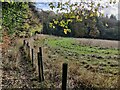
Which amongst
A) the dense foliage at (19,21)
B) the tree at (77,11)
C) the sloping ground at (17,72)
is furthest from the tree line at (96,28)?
the sloping ground at (17,72)

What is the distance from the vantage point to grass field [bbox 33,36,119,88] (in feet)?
12.7

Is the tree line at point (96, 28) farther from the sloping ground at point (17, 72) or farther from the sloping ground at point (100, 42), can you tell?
the sloping ground at point (17, 72)

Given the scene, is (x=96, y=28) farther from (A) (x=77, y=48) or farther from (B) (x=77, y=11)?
(B) (x=77, y=11)

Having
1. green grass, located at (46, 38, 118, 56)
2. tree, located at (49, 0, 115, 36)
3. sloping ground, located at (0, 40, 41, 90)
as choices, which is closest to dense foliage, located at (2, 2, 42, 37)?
sloping ground, located at (0, 40, 41, 90)

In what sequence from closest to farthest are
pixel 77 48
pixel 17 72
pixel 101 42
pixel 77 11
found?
pixel 77 11
pixel 101 42
pixel 77 48
pixel 17 72

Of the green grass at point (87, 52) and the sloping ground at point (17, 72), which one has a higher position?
the green grass at point (87, 52)

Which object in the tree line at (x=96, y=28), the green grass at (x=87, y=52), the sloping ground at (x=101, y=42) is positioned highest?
the tree line at (x=96, y=28)

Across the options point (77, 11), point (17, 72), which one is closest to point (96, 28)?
point (77, 11)

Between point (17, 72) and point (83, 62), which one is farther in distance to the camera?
point (17, 72)

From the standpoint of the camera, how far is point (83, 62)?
3990mm

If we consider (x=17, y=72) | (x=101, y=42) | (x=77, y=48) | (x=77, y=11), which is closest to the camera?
(x=77, y=11)

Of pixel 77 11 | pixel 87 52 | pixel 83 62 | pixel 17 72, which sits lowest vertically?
pixel 17 72

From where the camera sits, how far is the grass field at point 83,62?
387 centimetres

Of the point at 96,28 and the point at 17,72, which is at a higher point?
the point at 96,28
